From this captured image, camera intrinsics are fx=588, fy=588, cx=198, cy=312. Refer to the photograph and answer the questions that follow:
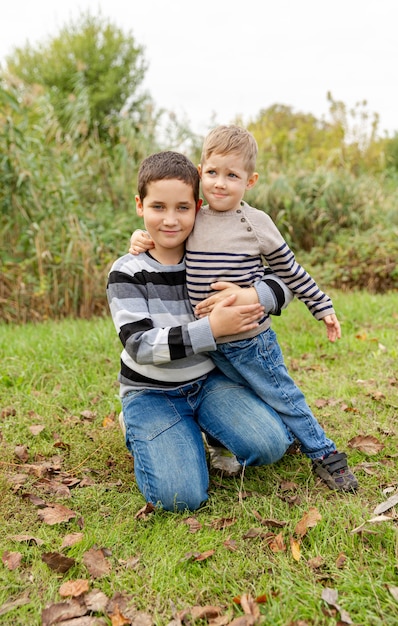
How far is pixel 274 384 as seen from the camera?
2.52 metres

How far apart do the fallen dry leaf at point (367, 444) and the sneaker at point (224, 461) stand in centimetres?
59

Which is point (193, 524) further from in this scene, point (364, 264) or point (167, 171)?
point (364, 264)

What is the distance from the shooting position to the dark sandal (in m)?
2.40

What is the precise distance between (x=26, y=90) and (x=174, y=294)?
4.49 metres

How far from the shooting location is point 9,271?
520cm

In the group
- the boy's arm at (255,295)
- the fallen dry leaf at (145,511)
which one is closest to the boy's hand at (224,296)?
the boy's arm at (255,295)

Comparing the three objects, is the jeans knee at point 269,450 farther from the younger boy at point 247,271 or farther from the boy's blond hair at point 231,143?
the boy's blond hair at point 231,143

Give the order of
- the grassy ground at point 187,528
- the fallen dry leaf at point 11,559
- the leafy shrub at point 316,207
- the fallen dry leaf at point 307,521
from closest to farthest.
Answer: the grassy ground at point 187,528 < the fallen dry leaf at point 11,559 < the fallen dry leaf at point 307,521 < the leafy shrub at point 316,207

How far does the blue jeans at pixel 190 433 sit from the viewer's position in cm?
236

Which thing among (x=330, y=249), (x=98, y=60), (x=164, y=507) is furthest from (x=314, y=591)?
(x=98, y=60)

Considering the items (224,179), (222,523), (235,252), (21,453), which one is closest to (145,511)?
(222,523)

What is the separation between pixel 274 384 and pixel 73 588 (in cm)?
113

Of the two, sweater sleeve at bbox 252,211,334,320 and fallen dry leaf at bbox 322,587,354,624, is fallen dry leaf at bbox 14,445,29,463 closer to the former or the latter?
sweater sleeve at bbox 252,211,334,320

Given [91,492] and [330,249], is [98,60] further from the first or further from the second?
[91,492]
